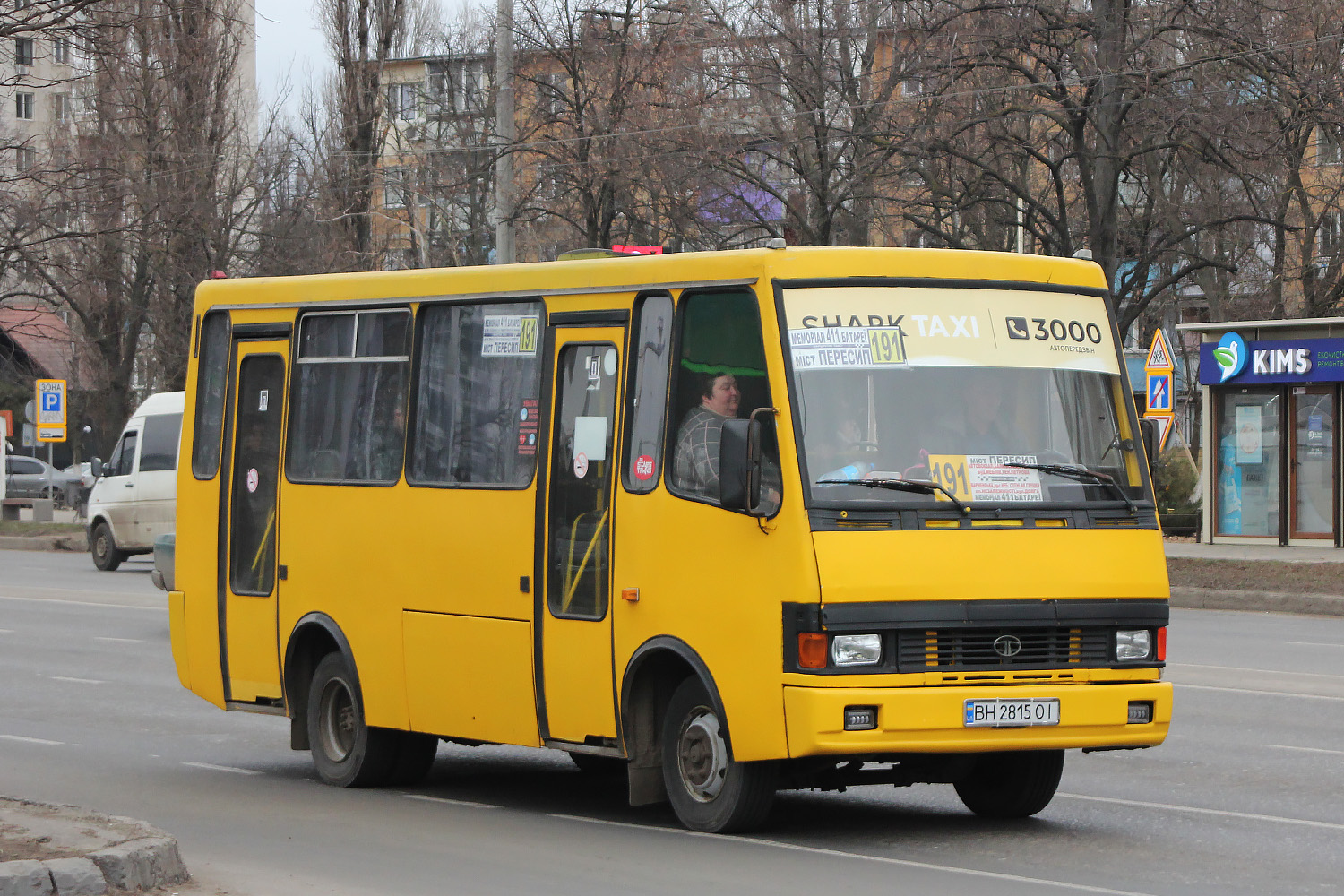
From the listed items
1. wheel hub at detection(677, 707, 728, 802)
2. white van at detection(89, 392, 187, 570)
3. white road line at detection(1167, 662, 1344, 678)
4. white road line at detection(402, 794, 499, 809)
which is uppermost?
white van at detection(89, 392, 187, 570)

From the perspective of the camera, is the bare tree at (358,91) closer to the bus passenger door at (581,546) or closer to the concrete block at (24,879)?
the bus passenger door at (581,546)

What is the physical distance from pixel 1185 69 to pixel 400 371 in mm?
19692

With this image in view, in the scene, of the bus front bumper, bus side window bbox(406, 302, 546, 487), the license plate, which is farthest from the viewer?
bus side window bbox(406, 302, 546, 487)

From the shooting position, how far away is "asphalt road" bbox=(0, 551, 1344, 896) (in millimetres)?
7848

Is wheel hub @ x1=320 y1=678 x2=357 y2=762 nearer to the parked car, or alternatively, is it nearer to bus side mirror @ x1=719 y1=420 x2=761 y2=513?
bus side mirror @ x1=719 y1=420 x2=761 y2=513

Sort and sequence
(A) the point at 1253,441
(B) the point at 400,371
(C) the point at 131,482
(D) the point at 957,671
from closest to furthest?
(D) the point at 957,671
(B) the point at 400,371
(C) the point at 131,482
(A) the point at 1253,441

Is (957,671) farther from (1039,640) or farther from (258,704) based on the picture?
(258,704)

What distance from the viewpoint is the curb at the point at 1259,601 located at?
23219mm

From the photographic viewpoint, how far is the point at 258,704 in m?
11.5

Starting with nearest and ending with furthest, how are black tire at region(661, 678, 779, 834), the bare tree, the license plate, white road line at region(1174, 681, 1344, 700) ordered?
the license plate
black tire at region(661, 678, 779, 834)
white road line at region(1174, 681, 1344, 700)
the bare tree

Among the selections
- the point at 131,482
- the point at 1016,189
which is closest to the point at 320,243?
the point at 131,482

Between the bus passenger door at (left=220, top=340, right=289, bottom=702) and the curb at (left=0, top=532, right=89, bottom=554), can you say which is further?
the curb at (left=0, top=532, right=89, bottom=554)

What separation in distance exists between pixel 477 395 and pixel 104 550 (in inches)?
869

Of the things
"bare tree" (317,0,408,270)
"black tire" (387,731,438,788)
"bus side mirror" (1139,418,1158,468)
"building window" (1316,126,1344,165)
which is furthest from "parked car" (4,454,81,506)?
"bus side mirror" (1139,418,1158,468)
